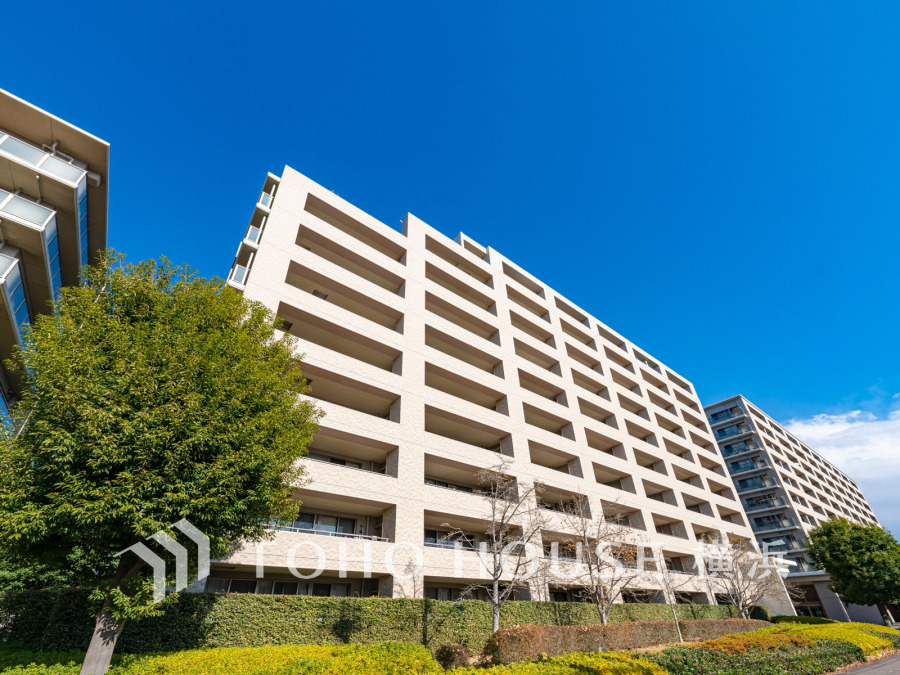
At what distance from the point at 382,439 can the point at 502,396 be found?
10.7 metres

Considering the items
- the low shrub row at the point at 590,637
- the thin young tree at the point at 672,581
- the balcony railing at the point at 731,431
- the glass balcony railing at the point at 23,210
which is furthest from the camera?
the balcony railing at the point at 731,431

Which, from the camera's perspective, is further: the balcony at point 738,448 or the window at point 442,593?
the balcony at point 738,448

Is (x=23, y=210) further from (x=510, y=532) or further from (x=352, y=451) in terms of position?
(x=510, y=532)

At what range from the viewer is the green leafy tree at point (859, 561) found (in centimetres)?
3541

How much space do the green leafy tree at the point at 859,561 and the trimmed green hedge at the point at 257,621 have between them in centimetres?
3513

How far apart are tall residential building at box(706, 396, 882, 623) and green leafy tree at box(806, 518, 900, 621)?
7.00 m

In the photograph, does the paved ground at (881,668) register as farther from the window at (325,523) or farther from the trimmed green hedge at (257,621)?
the window at (325,523)

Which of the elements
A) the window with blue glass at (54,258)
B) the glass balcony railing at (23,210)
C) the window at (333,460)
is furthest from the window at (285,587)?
the glass balcony railing at (23,210)

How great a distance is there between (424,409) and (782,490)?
59.9 m

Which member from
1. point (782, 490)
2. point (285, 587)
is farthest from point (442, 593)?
point (782, 490)

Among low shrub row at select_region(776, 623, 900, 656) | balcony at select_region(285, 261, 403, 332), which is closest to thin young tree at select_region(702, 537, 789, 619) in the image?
low shrub row at select_region(776, 623, 900, 656)

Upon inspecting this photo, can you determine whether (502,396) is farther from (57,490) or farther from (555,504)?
(57,490)

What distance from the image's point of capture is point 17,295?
727 inches

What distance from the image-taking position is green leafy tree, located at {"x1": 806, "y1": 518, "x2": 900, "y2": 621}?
1394 inches
